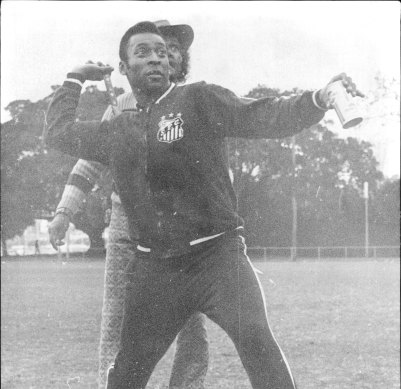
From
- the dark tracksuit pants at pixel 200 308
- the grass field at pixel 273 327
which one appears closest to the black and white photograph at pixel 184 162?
the dark tracksuit pants at pixel 200 308

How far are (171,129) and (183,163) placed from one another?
0.14 m

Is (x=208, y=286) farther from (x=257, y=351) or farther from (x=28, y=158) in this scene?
(x=28, y=158)

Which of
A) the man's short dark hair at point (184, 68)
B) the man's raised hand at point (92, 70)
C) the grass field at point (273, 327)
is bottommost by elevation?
the grass field at point (273, 327)

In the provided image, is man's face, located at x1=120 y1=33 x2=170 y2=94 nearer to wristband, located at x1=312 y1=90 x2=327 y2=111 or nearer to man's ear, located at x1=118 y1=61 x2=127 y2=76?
man's ear, located at x1=118 y1=61 x2=127 y2=76

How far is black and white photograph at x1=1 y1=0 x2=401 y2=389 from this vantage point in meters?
2.69

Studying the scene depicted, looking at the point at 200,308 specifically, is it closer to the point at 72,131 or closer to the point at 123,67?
the point at 72,131

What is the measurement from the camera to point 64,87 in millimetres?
3057

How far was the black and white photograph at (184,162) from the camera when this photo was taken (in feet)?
8.83

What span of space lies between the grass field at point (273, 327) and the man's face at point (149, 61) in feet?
4.58

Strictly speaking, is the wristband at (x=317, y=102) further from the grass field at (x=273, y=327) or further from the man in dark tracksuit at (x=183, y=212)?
the grass field at (x=273, y=327)

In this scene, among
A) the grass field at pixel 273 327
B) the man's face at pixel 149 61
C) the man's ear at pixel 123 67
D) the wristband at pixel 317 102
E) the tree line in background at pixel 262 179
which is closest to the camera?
the wristband at pixel 317 102

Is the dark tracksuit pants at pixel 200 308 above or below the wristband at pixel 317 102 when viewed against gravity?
below

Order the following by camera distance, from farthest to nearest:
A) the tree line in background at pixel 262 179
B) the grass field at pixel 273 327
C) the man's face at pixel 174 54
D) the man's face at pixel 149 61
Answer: the grass field at pixel 273 327, the tree line in background at pixel 262 179, the man's face at pixel 174 54, the man's face at pixel 149 61

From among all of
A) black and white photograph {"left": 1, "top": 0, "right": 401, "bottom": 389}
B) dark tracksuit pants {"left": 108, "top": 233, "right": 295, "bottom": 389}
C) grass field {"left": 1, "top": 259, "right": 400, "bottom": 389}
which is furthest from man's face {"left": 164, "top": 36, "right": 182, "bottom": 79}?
grass field {"left": 1, "top": 259, "right": 400, "bottom": 389}
